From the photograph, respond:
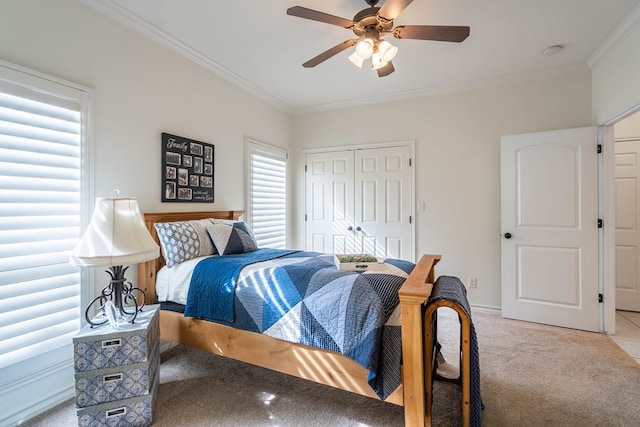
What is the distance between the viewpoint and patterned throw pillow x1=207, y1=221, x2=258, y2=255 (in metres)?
2.50

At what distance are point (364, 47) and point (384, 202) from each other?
219cm

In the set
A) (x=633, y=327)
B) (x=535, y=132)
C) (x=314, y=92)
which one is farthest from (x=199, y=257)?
(x=633, y=327)

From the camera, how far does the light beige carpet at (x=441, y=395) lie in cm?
169

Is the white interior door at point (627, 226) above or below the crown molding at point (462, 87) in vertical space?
below

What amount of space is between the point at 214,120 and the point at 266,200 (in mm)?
1223

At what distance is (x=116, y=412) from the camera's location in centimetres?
160

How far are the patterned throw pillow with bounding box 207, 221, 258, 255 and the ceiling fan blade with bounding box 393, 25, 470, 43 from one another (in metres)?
1.97

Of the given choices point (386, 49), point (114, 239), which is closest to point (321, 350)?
point (114, 239)

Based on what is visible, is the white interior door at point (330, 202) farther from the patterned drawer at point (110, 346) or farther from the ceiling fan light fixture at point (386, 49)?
the patterned drawer at point (110, 346)

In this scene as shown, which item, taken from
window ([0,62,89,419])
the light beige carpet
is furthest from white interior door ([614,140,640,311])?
window ([0,62,89,419])

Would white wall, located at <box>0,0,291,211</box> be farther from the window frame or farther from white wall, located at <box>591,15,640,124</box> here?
white wall, located at <box>591,15,640,124</box>

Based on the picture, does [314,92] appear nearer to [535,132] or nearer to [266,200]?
[266,200]

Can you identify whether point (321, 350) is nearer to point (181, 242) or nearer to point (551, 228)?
point (181, 242)

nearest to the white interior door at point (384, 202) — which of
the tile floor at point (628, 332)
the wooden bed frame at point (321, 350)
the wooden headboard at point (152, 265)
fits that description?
the wooden bed frame at point (321, 350)
